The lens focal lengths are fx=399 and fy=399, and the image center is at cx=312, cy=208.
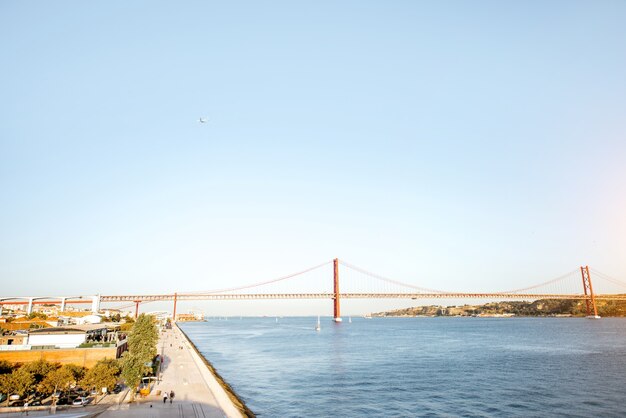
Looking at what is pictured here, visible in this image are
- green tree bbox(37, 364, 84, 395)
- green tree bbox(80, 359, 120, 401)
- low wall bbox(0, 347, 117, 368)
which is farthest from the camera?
low wall bbox(0, 347, 117, 368)

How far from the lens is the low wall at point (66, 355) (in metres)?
28.9

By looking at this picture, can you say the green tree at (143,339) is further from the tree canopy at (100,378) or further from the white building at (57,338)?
the white building at (57,338)

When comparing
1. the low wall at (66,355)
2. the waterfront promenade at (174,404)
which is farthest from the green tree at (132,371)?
the low wall at (66,355)

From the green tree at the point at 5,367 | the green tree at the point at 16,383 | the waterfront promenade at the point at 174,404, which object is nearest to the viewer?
the waterfront promenade at the point at 174,404

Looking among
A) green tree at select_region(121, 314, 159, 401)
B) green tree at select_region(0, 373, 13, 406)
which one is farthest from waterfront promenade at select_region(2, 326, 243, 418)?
green tree at select_region(0, 373, 13, 406)

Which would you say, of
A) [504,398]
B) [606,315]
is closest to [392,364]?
[504,398]

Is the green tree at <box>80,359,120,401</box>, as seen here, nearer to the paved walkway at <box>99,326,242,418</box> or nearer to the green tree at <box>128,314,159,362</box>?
the green tree at <box>128,314,159,362</box>

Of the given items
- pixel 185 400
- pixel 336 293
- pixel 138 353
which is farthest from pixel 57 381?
pixel 336 293

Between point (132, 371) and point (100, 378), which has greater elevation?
point (132, 371)

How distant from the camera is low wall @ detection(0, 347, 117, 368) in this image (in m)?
28.9

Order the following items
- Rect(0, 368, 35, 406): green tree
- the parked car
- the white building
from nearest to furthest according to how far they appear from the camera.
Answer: Rect(0, 368, 35, 406): green tree, the parked car, the white building

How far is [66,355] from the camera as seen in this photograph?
29891 mm

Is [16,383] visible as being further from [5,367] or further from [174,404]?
[174,404]

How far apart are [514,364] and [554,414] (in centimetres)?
2246
